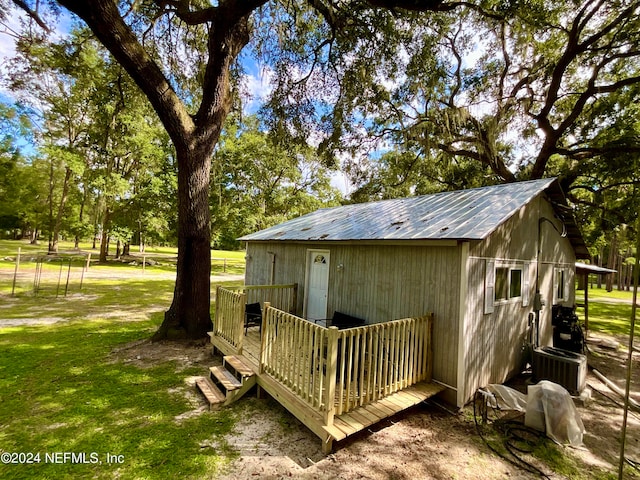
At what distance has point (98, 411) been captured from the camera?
4297mm

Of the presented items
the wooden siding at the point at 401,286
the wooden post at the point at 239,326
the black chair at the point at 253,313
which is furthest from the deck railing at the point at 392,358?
the black chair at the point at 253,313

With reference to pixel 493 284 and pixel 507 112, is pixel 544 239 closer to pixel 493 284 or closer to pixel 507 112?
pixel 493 284

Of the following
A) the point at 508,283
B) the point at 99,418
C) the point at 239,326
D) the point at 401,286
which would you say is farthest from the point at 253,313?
the point at 508,283

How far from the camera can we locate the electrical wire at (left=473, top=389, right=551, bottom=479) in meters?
3.58

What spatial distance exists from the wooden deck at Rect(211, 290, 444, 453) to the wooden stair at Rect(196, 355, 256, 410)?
18 centimetres

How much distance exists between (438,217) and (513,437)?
151 inches

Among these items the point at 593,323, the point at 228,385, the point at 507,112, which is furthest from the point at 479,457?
the point at 593,323

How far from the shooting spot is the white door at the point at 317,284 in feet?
24.7

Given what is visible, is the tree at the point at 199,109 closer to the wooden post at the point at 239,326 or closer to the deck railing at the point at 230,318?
the deck railing at the point at 230,318

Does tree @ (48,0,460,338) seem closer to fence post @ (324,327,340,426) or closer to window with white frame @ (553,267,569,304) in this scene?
fence post @ (324,327,340,426)

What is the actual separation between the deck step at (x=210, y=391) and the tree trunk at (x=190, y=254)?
2.34 metres

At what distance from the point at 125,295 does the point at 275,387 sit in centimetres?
1177

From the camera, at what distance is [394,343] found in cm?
460

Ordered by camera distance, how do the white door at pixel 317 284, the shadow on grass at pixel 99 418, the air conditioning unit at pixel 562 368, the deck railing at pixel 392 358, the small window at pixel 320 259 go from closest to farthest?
1. the shadow on grass at pixel 99 418
2. the deck railing at pixel 392 358
3. the air conditioning unit at pixel 562 368
4. the white door at pixel 317 284
5. the small window at pixel 320 259
